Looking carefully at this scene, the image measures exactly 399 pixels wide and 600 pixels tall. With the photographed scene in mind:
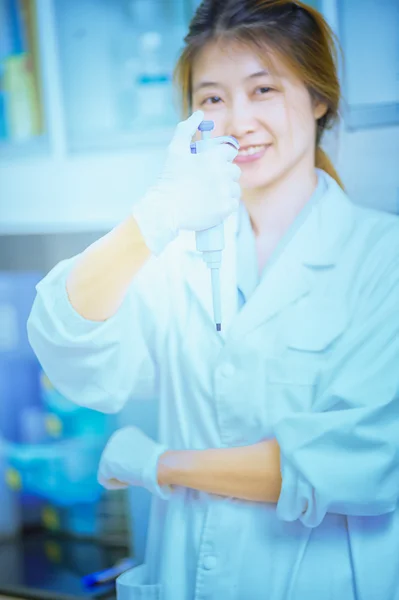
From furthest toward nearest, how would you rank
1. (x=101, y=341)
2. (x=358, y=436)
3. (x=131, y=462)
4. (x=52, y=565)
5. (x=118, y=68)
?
(x=52, y=565), (x=118, y=68), (x=131, y=462), (x=101, y=341), (x=358, y=436)

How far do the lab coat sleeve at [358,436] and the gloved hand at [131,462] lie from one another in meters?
0.26

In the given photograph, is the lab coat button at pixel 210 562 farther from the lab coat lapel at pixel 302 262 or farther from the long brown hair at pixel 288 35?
the long brown hair at pixel 288 35

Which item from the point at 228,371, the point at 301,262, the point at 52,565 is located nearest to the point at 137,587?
the point at 52,565

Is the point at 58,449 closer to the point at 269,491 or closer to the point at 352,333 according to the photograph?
the point at 269,491

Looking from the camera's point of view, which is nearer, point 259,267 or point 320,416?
point 320,416

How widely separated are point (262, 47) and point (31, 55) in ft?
1.95

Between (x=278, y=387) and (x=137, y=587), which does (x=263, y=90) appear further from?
(x=137, y=587)

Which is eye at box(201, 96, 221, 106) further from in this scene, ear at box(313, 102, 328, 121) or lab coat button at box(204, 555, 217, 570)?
lab coat button at box(204, 555, 217, 570)

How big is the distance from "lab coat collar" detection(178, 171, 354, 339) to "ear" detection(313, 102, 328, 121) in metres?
0.11

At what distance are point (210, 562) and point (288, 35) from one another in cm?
95

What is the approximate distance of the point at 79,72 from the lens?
1.41 metres

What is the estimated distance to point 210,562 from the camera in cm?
118

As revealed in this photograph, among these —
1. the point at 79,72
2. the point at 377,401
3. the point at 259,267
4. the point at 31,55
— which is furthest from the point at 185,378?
the point at 31,55

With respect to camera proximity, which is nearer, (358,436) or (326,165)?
(358,436)
